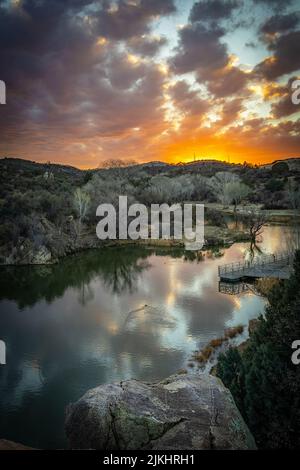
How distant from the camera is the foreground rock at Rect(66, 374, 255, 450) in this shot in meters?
5.14

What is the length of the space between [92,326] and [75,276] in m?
11.0

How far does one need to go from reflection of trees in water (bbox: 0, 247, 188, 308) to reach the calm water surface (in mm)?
79

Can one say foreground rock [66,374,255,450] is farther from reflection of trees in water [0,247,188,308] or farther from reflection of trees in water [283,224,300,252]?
reflection of trees in water [283,224,300,252]

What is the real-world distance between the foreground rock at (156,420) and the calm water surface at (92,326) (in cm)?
554

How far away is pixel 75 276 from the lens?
29.3m

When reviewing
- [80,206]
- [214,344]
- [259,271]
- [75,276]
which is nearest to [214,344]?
[214,344]

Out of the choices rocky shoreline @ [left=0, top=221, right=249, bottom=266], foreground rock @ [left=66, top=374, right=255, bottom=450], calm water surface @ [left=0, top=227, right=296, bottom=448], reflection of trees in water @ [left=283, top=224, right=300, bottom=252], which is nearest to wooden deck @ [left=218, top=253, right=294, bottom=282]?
reflection of trees in water @ [left=283, top=224, right=300, bottom=252]

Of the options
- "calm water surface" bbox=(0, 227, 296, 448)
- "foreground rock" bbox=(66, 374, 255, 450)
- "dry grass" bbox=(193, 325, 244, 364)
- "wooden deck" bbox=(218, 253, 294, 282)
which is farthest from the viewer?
"wooden deck" bbox=(218, 253, 294, 282)

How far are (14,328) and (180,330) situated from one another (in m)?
8.75

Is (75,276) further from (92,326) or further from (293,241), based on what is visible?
(293,241)

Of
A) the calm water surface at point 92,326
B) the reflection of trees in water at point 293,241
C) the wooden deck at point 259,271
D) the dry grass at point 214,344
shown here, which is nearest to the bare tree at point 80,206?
the calm water surface at point 92,326

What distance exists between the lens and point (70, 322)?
64.4ft

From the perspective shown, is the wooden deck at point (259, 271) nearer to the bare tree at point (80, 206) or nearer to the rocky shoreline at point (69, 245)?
the rocky shoreline at point (69, 245)

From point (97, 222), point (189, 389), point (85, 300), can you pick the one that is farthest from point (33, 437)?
point (97, 222)
